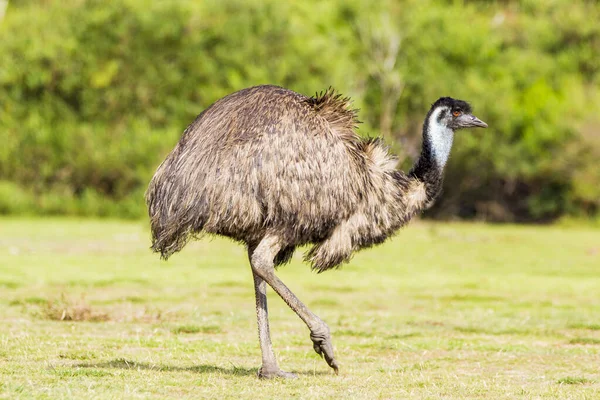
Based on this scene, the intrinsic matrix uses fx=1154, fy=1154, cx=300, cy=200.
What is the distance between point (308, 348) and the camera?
10.1 meters

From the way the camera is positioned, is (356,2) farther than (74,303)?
Yes

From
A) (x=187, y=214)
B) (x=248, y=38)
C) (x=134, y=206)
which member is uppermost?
(x=248, y=38)

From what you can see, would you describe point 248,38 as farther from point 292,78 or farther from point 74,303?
point 74,303

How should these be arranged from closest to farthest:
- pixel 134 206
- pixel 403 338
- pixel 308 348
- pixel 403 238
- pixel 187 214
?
pixel 187 214, pixel 308 348, pixel 403 338, pixel 403 238, pixel 134 206

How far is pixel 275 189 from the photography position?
7.77m

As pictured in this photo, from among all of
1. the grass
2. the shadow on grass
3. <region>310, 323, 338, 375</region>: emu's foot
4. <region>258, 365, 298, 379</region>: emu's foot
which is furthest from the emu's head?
<region>258, 365, 298, 379</region>: emu's foot

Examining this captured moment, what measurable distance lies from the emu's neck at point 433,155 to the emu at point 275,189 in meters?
0.49

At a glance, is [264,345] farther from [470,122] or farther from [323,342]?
[470,122]

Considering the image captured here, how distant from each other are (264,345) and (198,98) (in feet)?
99.4

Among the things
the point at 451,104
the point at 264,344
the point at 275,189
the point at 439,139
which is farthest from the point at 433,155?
the point at 264,344

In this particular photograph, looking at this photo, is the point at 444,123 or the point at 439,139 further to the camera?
the point at 444,123

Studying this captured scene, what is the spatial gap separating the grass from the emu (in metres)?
0.86

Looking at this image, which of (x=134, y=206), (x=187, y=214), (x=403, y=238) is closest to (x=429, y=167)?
(x=187, y=214)

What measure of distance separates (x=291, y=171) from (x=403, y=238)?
69.3ft
